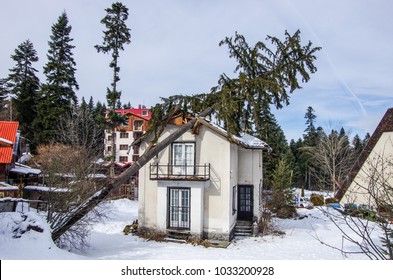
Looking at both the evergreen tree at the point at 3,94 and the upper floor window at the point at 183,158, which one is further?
the evergreen tree at the point at 3,94

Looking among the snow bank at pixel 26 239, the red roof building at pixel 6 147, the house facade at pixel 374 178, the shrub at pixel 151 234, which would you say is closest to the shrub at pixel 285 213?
the shrub at pixel 151 234

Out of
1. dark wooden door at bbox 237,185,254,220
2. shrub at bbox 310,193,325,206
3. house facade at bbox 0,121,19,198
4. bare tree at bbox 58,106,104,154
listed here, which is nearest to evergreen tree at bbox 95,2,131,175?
bare tree at bbox 58,106,104,154

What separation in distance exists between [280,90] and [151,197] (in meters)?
7.30

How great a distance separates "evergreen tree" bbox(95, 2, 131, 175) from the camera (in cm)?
2197

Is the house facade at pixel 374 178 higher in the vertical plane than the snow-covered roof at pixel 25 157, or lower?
lower

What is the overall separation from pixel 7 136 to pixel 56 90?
4314mm

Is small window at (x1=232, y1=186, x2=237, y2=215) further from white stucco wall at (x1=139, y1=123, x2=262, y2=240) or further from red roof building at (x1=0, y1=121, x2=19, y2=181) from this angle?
red roof building at (x1=0, y1=121, x2=19, y2=181)

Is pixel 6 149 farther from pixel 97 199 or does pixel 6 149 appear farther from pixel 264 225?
pixel 264 225

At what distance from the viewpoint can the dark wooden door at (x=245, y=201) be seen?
14.5 meters

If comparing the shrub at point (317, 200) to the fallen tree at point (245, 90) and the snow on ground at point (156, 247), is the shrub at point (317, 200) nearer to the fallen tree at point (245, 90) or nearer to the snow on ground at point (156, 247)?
the snow on ground at point (156, 247)

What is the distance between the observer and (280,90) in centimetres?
990

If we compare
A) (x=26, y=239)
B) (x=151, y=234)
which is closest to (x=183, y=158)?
(x=151, y=234)

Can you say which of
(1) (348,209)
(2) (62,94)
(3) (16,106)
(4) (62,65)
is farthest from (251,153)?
(3) (16,106)

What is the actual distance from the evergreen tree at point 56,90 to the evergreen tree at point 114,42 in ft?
10.3
